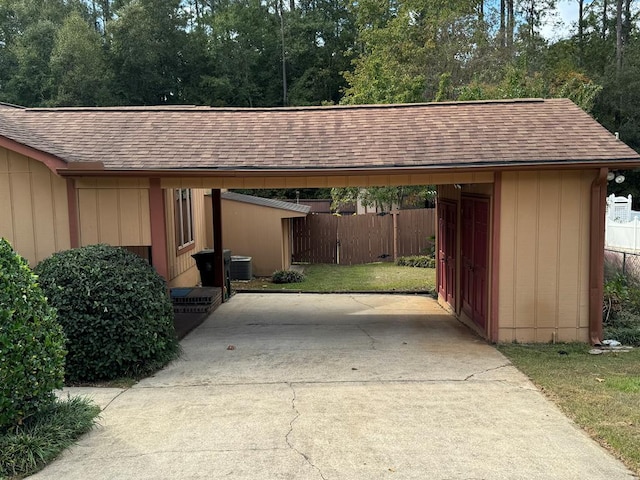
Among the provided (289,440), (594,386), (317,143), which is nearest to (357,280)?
(317,143)

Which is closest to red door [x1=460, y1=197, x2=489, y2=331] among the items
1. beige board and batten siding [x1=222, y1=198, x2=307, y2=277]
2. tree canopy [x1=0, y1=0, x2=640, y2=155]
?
beige board and batten siding [x1=222, y1=198, x2=307, y2=277]

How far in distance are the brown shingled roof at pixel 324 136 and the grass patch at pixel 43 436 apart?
3683mm

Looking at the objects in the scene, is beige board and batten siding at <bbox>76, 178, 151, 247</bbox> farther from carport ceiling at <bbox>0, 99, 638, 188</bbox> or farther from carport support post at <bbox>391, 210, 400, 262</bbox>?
carport support post at <bbox>391, 210, 400, 262</bbox>

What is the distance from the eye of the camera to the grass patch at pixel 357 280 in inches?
556

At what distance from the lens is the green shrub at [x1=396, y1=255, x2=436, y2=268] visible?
60.8ft

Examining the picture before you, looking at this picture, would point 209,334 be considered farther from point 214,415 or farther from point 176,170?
Answer: point 214,415

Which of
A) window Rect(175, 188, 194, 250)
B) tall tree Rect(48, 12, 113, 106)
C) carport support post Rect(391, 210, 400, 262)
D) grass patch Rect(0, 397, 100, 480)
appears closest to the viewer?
grass patch Rect(0, 397, 100, 480)

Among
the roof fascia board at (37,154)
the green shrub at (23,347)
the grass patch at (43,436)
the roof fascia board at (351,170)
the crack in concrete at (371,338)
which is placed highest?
the roof fascia board at (37,154)

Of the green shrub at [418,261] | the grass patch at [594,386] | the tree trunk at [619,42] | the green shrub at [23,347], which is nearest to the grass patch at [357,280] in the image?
the green shrub at [418,261]

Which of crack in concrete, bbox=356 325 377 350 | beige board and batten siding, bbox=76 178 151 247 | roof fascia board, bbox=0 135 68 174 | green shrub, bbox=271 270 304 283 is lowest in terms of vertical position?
green shrub, bbox=271 270 304 283

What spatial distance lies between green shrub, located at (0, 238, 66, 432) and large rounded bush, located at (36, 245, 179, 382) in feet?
4.77

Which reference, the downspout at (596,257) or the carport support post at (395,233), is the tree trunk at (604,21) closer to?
the carport support post at (395,233)

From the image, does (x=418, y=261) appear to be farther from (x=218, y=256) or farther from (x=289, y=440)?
(x=289, y=440)

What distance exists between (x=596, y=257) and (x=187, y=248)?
9170 mm
